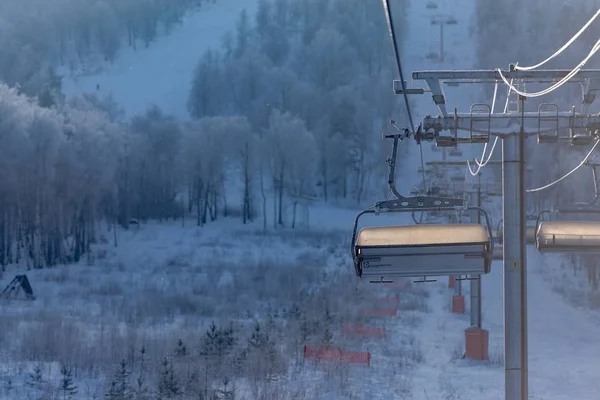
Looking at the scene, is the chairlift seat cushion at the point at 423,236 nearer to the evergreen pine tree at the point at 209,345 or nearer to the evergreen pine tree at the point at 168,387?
the evergreen pine tree at the point at 168,387

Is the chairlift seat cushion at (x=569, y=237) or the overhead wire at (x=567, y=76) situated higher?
the overhead wire at (x=567, y=76)

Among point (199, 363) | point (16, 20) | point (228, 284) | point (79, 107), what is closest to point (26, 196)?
point (228, 284)

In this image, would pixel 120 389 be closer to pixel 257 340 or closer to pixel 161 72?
pixel 257 340

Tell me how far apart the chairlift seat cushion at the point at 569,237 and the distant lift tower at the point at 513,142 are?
0.69ft

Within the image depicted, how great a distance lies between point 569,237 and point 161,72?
8037 cm

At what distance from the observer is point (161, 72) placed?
85.6m

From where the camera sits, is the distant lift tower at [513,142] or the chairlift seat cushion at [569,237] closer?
the chairlift seat cushion at [569,237]

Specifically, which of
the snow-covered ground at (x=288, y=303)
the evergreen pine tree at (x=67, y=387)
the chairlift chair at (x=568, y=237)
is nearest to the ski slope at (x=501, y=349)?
the snow-covered ground at (x=288, y=303)

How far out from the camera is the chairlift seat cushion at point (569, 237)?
782 cm

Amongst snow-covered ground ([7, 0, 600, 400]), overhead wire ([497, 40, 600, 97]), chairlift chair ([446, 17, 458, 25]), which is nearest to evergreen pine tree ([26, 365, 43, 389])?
snow-covered ground ([7, 0, 600, 400])

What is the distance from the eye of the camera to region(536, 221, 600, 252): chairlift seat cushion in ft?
25.6

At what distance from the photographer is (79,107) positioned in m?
48.4

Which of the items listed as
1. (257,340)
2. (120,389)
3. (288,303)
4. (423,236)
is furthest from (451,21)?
(423,236)

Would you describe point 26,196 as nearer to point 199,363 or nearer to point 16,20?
point 199,363
